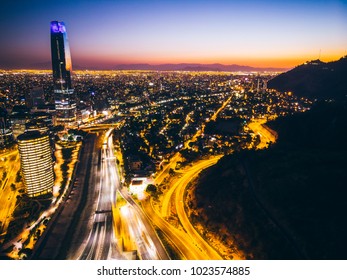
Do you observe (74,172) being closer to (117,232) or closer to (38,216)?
(38,216)

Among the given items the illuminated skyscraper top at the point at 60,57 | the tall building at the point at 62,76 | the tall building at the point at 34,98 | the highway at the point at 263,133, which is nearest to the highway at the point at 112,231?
the highway at the point at 263,133

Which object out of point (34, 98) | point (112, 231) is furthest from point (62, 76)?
point (112, 231)

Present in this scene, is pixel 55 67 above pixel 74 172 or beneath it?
above

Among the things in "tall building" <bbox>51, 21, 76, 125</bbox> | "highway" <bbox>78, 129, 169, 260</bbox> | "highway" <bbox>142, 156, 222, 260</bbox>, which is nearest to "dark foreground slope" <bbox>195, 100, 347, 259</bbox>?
"highway" <bbox>142, 156, 222, 260</bbox>

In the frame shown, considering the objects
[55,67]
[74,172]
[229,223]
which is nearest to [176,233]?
[229,223]

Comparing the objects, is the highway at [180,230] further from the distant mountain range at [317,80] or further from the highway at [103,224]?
the distant mountain range at [317,80]

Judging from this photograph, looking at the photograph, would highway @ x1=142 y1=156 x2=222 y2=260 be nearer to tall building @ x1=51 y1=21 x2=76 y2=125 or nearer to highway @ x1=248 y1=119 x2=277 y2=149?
highway @ x1=248 y1=119 x2=277 y2=149
